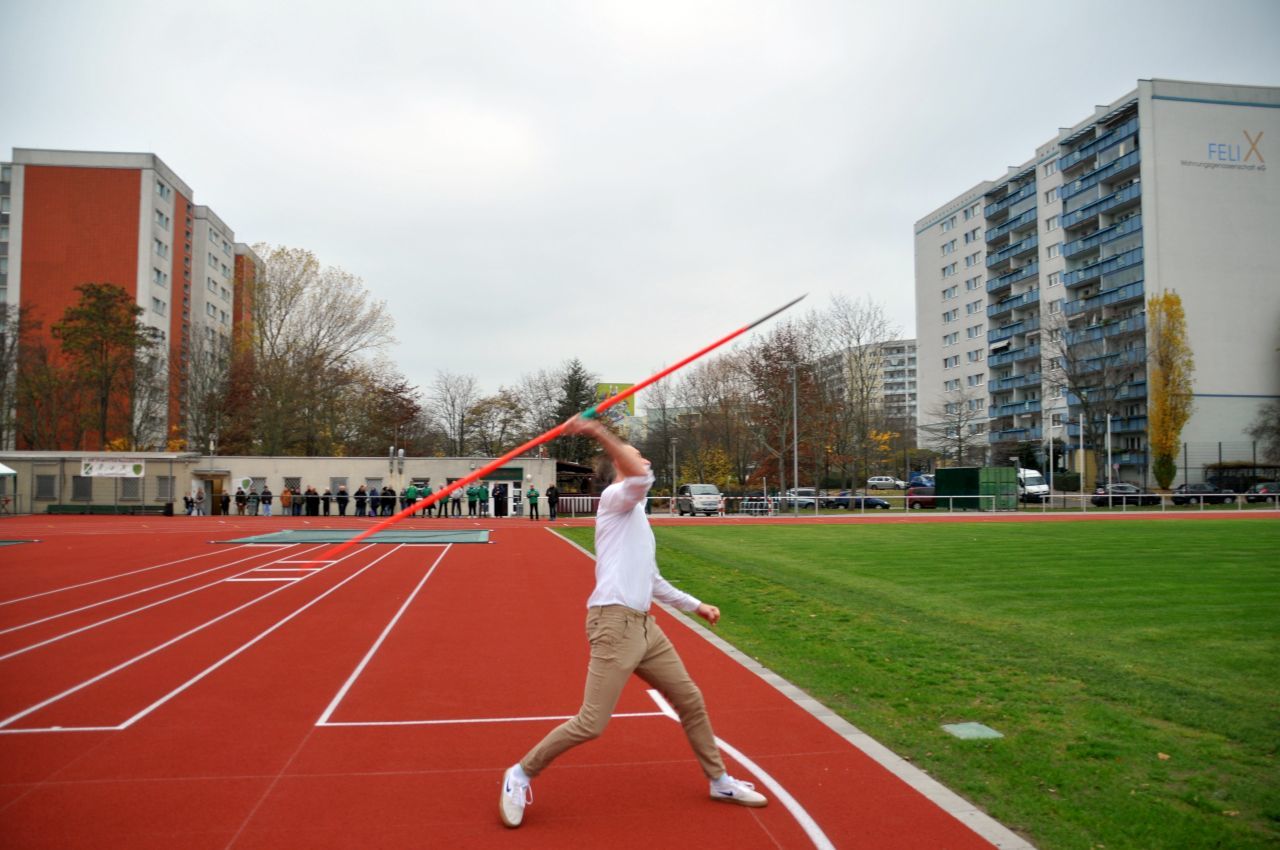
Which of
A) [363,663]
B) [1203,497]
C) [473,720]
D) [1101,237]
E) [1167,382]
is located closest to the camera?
[473,720]

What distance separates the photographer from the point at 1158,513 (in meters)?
39.7

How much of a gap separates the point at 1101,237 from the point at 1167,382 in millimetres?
14504

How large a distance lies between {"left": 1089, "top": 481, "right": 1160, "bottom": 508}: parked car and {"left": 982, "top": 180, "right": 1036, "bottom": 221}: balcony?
3062 cm

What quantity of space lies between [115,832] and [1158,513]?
45.1 meters

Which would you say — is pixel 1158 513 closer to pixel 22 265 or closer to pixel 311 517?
pixel 311 517

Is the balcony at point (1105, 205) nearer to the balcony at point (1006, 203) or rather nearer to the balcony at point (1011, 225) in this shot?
the balcony at point (1011, 225)

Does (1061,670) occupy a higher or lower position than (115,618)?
higher

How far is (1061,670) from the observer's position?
25.7 ft

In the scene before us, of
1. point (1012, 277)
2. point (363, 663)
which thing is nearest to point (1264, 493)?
point (1012, 277)

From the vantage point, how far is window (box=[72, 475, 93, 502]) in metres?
41.6

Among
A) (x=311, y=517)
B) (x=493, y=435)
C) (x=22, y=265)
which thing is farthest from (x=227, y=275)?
(x=311, y=517)

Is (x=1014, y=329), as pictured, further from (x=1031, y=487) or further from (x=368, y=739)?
(x=368, y=739)

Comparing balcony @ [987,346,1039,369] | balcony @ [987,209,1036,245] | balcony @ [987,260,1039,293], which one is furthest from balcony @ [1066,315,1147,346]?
balcony @ [987,209,1036,245]

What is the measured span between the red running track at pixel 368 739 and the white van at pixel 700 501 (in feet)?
99.4
